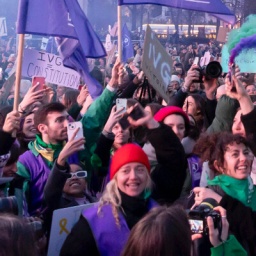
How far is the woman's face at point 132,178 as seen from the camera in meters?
3.49

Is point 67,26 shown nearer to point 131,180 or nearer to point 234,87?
point 234,87

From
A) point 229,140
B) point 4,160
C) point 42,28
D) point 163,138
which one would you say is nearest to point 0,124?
point 42,28

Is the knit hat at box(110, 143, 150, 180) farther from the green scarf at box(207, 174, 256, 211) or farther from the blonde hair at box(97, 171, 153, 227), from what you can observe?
the green scarf at box(207, 174, 256, 211)

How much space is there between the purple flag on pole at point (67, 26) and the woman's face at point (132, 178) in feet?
6.91

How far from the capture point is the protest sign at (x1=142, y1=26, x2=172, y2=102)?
16.0ft

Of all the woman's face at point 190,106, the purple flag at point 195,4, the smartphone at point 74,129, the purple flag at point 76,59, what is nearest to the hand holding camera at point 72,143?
the smartphone at point 74,129

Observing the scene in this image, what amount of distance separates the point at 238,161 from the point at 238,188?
0.60 ft

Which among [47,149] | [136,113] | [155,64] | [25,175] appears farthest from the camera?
[155,64]

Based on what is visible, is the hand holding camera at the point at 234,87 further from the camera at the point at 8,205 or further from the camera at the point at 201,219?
the camera at the point at 8,205

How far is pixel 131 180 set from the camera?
3.50 metres

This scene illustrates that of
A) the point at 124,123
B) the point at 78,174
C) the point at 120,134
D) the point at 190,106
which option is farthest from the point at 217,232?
the point at 190,106

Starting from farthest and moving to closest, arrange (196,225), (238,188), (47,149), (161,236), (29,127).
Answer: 1. (29,127)
2. (47,149)
3. (238,188)
4. (196,225)
5. (161,236)

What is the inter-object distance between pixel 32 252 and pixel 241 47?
455 cm

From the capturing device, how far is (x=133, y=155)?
11.7ft
